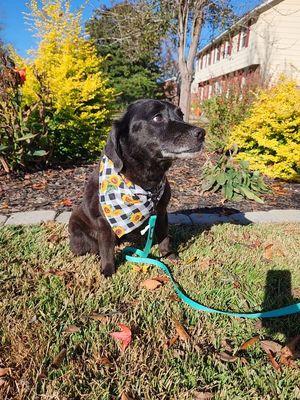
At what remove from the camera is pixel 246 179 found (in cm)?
484

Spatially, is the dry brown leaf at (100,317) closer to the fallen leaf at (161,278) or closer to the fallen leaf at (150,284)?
the fallen leaf at (150,284)

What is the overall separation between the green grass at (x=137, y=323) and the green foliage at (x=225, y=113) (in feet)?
15.6

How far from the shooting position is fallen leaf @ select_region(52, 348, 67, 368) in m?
1.76

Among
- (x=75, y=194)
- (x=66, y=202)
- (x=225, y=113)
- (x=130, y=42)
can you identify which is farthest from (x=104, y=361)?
(x=130, y=42)

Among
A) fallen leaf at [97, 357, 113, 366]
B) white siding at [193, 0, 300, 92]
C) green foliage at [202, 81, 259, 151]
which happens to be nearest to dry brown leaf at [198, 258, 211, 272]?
fallen leaf at [97, 357, 113, 366]

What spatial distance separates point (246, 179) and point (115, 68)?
20507mm

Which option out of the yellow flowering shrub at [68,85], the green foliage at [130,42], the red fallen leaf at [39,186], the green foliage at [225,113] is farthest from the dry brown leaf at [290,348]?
the green foliage at [130,42]

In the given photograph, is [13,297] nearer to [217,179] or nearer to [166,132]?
[166,132]

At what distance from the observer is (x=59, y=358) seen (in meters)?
1.80

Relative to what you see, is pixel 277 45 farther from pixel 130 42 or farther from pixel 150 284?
pixel 150 284

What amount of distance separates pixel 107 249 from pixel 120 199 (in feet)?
1.41

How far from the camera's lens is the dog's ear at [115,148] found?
2.41 m

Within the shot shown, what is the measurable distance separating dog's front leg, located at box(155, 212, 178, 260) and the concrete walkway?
86 centimetres

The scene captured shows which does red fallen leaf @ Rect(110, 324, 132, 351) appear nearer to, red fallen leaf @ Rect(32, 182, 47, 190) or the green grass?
the green grass
